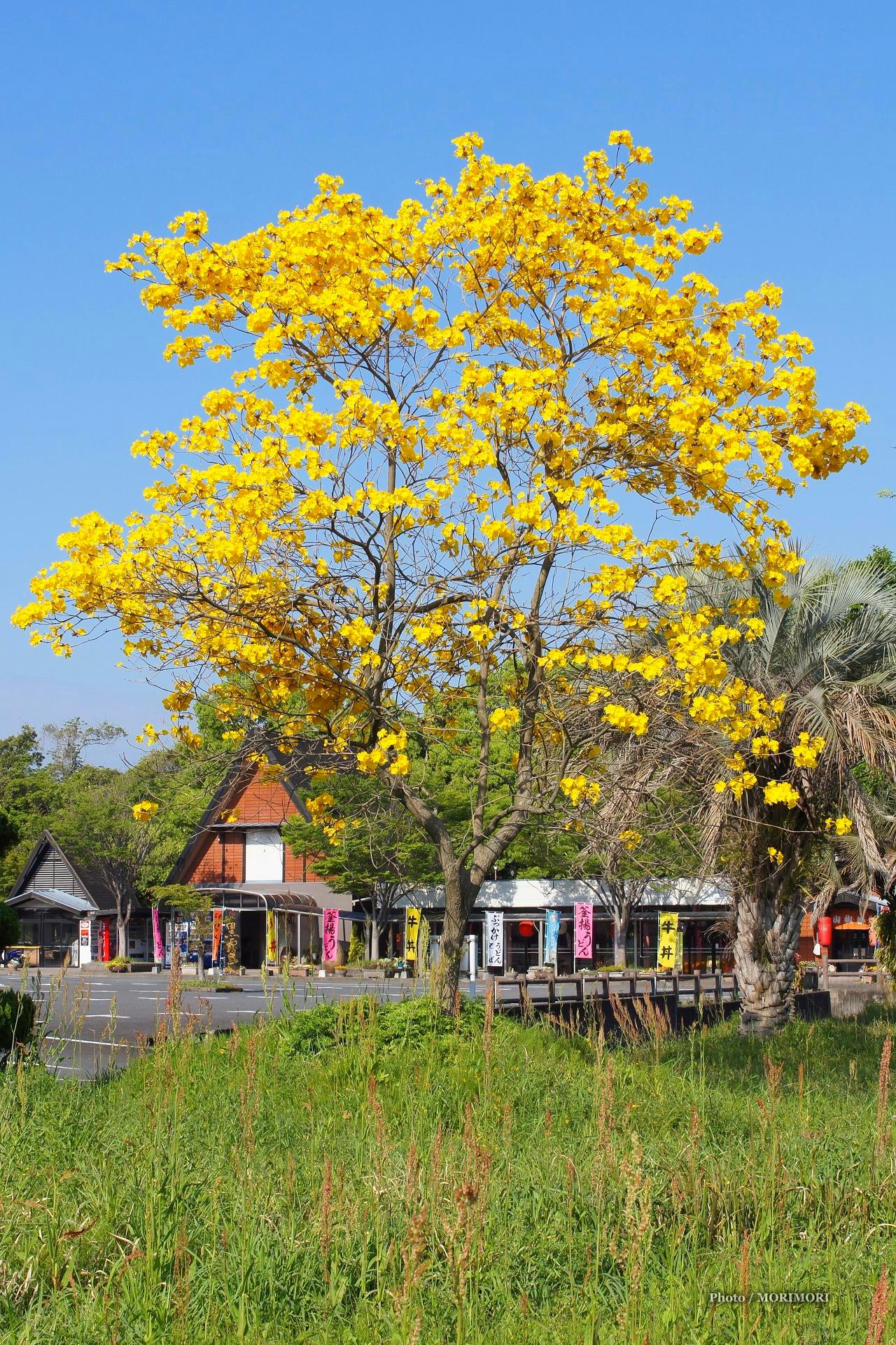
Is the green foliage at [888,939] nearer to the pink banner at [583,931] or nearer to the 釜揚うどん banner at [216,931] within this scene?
the pink banner at [583,931]

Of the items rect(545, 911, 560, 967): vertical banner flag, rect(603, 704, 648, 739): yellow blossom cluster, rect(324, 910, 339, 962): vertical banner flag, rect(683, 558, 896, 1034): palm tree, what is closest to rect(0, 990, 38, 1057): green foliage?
rect(603, 704, 648, 739): yellow blossom cluster

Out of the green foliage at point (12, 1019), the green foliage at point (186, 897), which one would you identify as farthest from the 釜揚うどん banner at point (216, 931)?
the green foliage at point (12, 1019)

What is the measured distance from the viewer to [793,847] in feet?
50.3

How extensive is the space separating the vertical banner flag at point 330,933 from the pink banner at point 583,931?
814 centimetres

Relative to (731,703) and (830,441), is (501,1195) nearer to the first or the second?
(731,703)

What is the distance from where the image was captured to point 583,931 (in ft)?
133

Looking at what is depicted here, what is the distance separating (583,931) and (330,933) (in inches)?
363

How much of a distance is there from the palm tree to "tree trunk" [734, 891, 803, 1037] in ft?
0.04

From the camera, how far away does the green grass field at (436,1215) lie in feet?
13.3

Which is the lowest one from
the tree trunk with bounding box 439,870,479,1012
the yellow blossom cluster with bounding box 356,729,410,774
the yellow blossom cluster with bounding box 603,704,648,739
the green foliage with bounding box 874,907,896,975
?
the green foliage with bounding box 874,907,896,975

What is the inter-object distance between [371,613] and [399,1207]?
5.67 metres

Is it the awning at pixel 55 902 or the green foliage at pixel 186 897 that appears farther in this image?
the awning at pixel 55 902

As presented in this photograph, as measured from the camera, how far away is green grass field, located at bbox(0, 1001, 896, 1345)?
4.05 m

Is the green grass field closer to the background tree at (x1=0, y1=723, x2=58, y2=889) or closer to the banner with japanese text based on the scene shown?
the banner with japanese text
